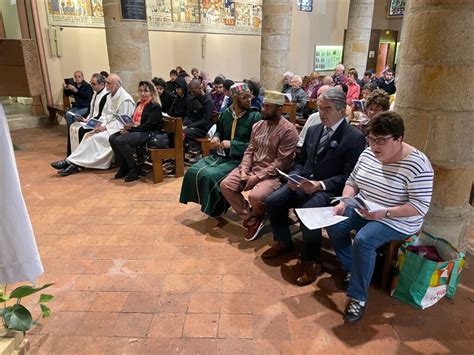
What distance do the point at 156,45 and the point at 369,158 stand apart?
26.3 ft

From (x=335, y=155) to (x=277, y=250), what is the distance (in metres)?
0.88

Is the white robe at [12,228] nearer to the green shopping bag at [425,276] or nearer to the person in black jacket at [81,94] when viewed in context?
the green shopping bag at [425,276]

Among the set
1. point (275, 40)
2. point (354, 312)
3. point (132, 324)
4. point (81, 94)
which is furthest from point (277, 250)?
point (275, 40)

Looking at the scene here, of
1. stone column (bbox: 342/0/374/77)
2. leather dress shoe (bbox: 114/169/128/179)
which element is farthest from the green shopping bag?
stone column (bbox: 342/0/374/77)

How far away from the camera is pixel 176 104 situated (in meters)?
5.50

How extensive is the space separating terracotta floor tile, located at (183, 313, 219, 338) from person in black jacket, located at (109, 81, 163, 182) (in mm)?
2815

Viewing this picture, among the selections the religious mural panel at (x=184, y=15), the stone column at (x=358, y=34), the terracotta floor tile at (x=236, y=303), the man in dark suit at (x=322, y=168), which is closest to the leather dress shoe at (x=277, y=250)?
the man in dark suit at (x=322, y=168)

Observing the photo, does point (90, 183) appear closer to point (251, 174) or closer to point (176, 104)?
point (176, 104)

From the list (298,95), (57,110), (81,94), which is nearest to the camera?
(298,95)

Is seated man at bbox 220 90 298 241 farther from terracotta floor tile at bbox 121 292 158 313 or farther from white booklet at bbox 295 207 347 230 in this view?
terracotta floor tile at bbox 121 292 158 313

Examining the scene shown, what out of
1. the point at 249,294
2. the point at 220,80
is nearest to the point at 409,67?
the point at 249,294

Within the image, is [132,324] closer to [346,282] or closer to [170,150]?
[346,282]

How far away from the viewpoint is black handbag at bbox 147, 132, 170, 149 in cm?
462

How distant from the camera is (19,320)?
4.48 ft
